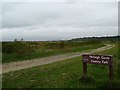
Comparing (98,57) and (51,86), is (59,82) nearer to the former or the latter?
(51,86)

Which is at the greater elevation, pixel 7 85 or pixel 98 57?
pixel 98 57

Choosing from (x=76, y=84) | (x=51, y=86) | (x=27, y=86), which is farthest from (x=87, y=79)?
(x=27, y=86)

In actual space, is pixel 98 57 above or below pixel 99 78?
above

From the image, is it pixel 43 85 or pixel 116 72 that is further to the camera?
pixel 116 72

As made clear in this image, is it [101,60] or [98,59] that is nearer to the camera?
[101,60]

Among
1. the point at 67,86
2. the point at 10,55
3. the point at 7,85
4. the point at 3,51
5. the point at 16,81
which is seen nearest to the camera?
the point at 67,86

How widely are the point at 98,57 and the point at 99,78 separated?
2.05 m

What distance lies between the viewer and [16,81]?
48.5 ft

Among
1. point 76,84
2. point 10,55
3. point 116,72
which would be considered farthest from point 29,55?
point 76,84

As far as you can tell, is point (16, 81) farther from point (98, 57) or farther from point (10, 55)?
point (10, 55)

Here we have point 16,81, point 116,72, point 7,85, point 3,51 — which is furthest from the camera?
point 3,51

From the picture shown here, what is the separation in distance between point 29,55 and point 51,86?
21.9 metres

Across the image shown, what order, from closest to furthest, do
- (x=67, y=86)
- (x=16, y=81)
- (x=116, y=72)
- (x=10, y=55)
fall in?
(x=67, y=86), (x=16, y=81), (x=116, y=72), (x=10, y=55)

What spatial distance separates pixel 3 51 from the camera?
118 ft
